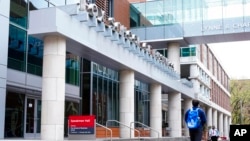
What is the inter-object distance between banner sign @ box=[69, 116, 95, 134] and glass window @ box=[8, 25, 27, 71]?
5.96 meters

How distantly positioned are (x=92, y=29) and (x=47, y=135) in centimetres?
587

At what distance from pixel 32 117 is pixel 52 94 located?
783cm

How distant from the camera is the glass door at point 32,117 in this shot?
73.6ft

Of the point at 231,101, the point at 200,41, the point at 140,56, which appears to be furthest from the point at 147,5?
the point at 231,101

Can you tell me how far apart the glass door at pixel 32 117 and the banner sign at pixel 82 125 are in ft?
21.3

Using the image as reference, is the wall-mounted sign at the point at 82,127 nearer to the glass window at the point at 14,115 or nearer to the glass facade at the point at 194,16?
the glass window at the point at 14,115

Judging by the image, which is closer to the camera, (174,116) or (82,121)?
(82,121)

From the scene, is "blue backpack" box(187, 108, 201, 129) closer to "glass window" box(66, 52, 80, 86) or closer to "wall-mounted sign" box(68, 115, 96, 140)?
"wall-mounted sign" box(68, 115, 96, 140)

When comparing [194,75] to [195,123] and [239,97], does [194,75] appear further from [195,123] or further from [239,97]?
[239,97]

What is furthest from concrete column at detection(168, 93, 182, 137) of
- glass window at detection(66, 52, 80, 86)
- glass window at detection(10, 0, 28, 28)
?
glass window at detection(10, 0, 28, 28)

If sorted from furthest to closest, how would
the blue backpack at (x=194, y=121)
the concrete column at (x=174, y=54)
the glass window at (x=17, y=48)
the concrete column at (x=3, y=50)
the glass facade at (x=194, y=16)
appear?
1. the concrete column at (x=174, y=54)
2. the glass facade at (x=194, y=16)
3. the glass window at (x=17, y=48)
4. the concrete column at (x=3, y=50)
5. the blue backpack at (x=194, y=121)

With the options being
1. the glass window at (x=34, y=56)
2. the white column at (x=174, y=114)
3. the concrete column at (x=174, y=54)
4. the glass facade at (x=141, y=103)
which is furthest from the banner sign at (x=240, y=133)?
the concrete column at (x=174, y=54)

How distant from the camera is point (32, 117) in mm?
23000

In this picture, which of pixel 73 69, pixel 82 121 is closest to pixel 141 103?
pixel 73 69
